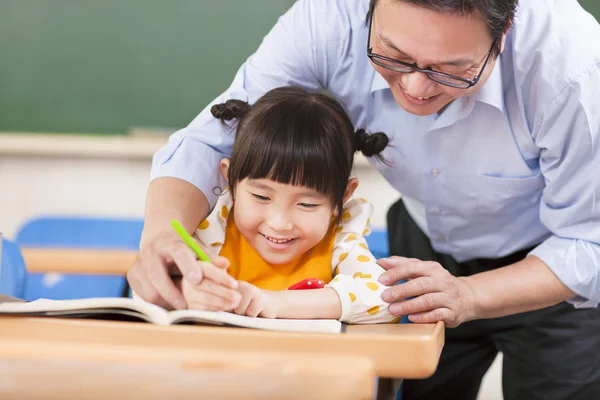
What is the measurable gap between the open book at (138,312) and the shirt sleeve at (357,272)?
158 millimetres

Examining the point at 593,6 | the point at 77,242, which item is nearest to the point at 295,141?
the point at 77,242

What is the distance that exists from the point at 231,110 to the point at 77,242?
1.34 m

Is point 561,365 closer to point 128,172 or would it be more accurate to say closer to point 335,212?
point 335,212

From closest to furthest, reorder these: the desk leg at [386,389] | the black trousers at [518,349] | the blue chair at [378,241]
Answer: the desk leg at [386,389]
the black trousers at [518,349]
the blue chair at [378,241]

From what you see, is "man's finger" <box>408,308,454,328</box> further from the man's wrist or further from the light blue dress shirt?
the light blue dress shirt

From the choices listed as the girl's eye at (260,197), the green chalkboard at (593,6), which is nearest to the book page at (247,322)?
the girl's eye at (260,197)

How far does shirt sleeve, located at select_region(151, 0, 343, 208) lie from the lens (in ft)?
4.44

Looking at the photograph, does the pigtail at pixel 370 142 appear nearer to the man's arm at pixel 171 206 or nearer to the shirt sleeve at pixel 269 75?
the shirt sleeve at pixel 269 75

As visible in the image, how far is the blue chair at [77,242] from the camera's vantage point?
7.61 ft

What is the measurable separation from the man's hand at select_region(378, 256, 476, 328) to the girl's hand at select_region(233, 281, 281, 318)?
6.8 inches

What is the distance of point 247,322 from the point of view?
0.92 m

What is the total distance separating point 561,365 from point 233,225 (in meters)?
0.81

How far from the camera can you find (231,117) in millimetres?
1373

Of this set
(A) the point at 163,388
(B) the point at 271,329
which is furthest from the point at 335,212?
(A) the point at 163,388
